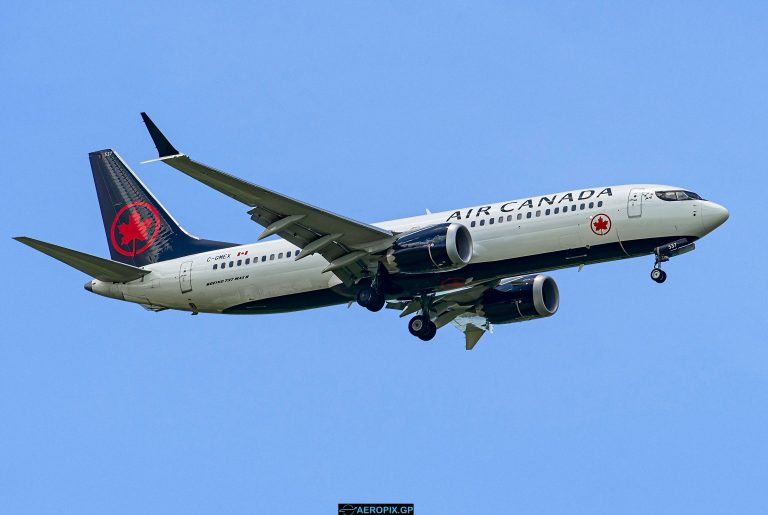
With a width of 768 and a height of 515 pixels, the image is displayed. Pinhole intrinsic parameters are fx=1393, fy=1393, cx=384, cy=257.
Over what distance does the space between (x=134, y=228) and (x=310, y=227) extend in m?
11.5

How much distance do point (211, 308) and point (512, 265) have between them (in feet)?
43.3

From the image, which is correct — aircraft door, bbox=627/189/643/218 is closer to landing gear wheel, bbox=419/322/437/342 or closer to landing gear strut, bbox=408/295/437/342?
landing gear strut, bbox=408/295/437/342

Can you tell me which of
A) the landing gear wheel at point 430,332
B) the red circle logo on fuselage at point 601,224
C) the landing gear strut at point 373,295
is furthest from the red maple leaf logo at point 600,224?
the landing gear wheel at point 430,332

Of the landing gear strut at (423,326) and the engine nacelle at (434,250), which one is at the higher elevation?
the engine nacelle at (434,250)

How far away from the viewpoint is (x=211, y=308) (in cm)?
5759

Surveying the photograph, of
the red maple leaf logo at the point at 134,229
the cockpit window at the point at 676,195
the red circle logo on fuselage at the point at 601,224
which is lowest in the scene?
the red circle logo on fuselage at the point at 601,224

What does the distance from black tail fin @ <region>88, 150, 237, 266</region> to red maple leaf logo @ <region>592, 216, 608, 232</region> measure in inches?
618

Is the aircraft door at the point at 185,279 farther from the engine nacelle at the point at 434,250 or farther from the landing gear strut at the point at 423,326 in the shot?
the engine nacelle at the point at 434,250

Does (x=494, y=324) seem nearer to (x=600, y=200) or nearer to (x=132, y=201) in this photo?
(x=600, y=200)

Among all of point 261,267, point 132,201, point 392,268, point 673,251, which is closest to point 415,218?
point 392,268

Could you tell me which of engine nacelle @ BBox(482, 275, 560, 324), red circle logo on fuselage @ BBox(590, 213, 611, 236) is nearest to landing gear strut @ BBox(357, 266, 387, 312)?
engine nacelle @ BBox(482, 275, 560, 324)

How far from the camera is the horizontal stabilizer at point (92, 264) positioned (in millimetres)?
52438

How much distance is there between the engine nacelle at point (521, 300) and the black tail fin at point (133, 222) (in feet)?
36.9

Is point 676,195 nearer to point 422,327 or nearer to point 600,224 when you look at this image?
point 600,224
